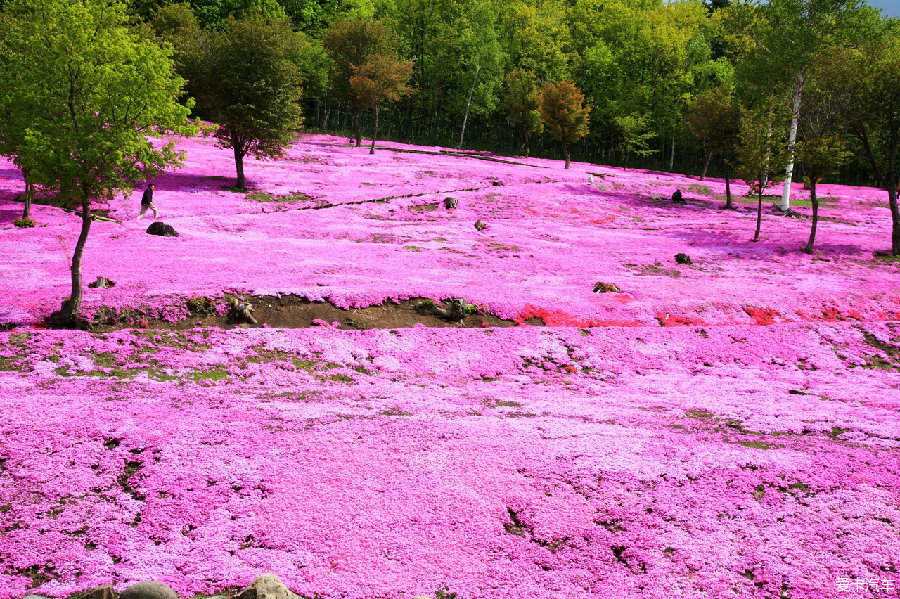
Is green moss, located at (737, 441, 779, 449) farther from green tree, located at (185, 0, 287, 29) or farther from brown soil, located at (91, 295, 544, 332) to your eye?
green tree, located at (185, 0, 287, 29)

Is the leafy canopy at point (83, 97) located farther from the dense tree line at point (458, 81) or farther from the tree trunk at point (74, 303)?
the tree trunk at point (74, 303)

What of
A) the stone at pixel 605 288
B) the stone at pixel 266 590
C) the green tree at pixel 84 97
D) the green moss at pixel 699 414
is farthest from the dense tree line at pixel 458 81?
the stone at pixel 605 288

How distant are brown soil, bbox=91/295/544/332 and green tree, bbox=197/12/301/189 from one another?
85.5ft

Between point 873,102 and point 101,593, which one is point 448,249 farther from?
point 873,102

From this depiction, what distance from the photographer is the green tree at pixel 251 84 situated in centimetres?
4197

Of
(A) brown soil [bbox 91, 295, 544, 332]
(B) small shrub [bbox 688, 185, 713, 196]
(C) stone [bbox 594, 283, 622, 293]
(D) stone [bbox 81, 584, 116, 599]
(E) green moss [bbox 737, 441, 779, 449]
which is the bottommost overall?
(D) stone [bbox 81, 584, 116, 599]

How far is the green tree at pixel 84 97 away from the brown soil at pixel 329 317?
3676 mm

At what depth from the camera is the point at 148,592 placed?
6.51 m

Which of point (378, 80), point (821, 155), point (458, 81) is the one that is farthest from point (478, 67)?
point (821, 155)

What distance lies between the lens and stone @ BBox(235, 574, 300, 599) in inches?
250

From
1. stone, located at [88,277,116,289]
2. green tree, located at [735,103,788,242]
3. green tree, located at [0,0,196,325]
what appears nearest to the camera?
green tree, located at [0,0,196,325]

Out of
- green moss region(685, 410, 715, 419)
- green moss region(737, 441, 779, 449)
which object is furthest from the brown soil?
green moss region(737, 441, 779, 449)

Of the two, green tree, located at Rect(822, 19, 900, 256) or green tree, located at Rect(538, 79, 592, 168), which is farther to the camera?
green tree, located at Rect(538, 79, 592, 168)

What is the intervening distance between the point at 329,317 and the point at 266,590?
14.5 metres
